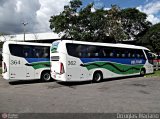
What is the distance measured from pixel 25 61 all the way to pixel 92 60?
4.60 metres

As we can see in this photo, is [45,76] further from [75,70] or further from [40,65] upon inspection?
[75,70]

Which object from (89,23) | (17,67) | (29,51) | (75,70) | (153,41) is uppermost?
(89,23)

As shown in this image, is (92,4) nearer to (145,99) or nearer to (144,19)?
(144,19)

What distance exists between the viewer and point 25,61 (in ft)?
Result: 57.2

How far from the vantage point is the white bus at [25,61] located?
16844 millimetres

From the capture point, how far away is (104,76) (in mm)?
18562

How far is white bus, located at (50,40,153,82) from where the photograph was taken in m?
16.1

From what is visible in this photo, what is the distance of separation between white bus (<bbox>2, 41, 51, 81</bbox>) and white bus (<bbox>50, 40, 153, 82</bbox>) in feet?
5.05

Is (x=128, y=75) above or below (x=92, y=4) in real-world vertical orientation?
below

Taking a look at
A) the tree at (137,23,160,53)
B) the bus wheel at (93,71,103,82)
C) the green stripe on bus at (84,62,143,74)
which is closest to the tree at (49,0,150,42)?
the tree at (137,23,160,53)

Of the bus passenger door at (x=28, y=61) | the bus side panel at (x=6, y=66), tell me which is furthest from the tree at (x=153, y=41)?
the bus side panel at (x=6, y=66)

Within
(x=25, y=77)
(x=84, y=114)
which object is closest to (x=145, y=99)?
(x=84, y=114)

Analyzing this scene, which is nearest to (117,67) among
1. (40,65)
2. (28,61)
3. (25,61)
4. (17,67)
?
(40,65)

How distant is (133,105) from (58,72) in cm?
739
